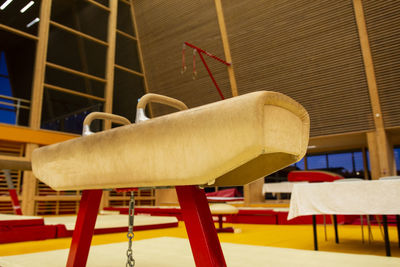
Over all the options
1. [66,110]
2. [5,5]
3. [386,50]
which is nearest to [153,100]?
[386,50]

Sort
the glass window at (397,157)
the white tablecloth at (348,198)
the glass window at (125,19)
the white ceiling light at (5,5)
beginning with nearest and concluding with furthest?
the white tablecloth at (348,198)
the white ceiling light at (5,5)
the glass window at (397,157)
the glass window at (125,19)

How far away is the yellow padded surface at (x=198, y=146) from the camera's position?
0.68 m

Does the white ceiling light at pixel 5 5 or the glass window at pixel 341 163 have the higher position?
the white ceiling light at pixel 5 5

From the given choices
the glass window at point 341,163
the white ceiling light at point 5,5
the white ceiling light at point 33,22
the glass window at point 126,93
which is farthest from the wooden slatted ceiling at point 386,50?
the white ceiling light at point 5,5

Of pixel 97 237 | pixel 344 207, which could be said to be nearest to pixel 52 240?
pixel 97 237

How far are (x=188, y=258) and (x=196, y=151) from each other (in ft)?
3.51

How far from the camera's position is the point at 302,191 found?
2.64 meters

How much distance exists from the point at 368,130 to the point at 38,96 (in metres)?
6.60

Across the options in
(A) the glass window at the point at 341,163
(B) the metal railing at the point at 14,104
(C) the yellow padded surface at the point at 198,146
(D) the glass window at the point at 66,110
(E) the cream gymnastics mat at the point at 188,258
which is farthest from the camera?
(A) the glass window at the point at 341,163

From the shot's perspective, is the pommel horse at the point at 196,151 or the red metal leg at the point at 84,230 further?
the red metal leg at the point at 84,230

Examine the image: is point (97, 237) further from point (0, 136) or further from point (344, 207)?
point (0, 136)

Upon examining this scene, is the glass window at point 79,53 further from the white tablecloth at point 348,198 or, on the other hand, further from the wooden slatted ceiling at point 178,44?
the white tablecloth at point 348,198

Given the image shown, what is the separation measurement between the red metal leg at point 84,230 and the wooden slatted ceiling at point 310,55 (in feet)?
18.4

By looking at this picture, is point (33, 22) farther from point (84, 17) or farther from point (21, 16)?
point (84, 17)
